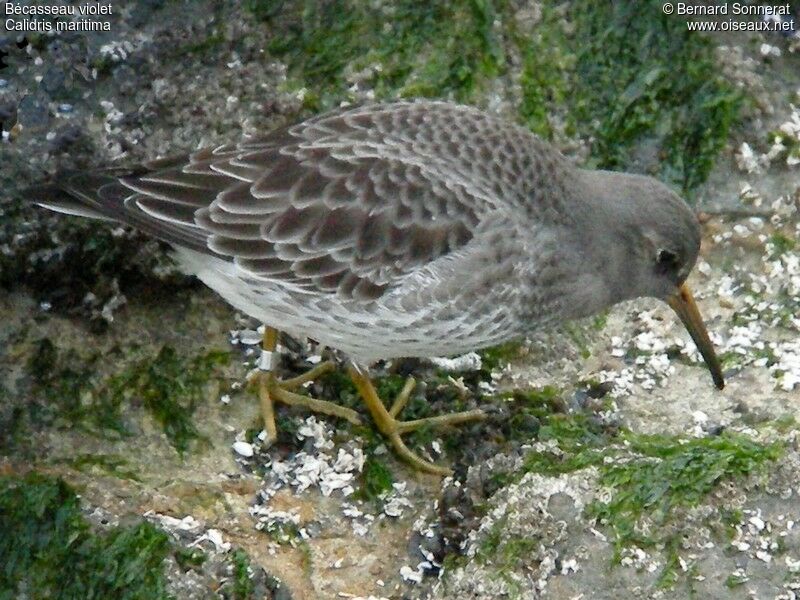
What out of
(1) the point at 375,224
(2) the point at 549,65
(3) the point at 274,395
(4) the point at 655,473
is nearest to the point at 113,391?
(3) the point at 274,395

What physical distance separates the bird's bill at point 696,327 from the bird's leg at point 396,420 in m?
1.01

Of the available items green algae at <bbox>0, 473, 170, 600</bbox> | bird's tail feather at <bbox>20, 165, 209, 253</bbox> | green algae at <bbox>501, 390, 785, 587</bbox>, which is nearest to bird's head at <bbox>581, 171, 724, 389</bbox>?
green algae at <bbox>501, 390, 785, 587</bbox>

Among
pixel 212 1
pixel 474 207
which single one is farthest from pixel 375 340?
pixel 212 1

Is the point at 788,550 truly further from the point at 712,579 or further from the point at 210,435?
the point at 210,435

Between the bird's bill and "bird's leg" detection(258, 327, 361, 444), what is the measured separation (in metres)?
1.53

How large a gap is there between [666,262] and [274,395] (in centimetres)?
180

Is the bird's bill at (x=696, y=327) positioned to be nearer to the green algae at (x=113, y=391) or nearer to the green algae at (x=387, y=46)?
the green algae at (x=387, y=46)

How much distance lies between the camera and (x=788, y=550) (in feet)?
14.5

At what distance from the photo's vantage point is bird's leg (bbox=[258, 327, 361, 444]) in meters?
5.25

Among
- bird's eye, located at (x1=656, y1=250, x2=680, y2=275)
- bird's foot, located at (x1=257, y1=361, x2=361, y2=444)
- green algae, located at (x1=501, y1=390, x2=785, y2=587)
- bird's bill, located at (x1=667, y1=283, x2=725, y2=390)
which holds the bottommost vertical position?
bird's foot, located at (x1=257, y1=361, x2=361, y2=444)

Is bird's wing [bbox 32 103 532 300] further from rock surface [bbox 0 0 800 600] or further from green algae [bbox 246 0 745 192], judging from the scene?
green algae [bbox 246 0 745 192]

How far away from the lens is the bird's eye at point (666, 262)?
17.1 ft

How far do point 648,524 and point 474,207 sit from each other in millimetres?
1407

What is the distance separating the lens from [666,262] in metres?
5.26
